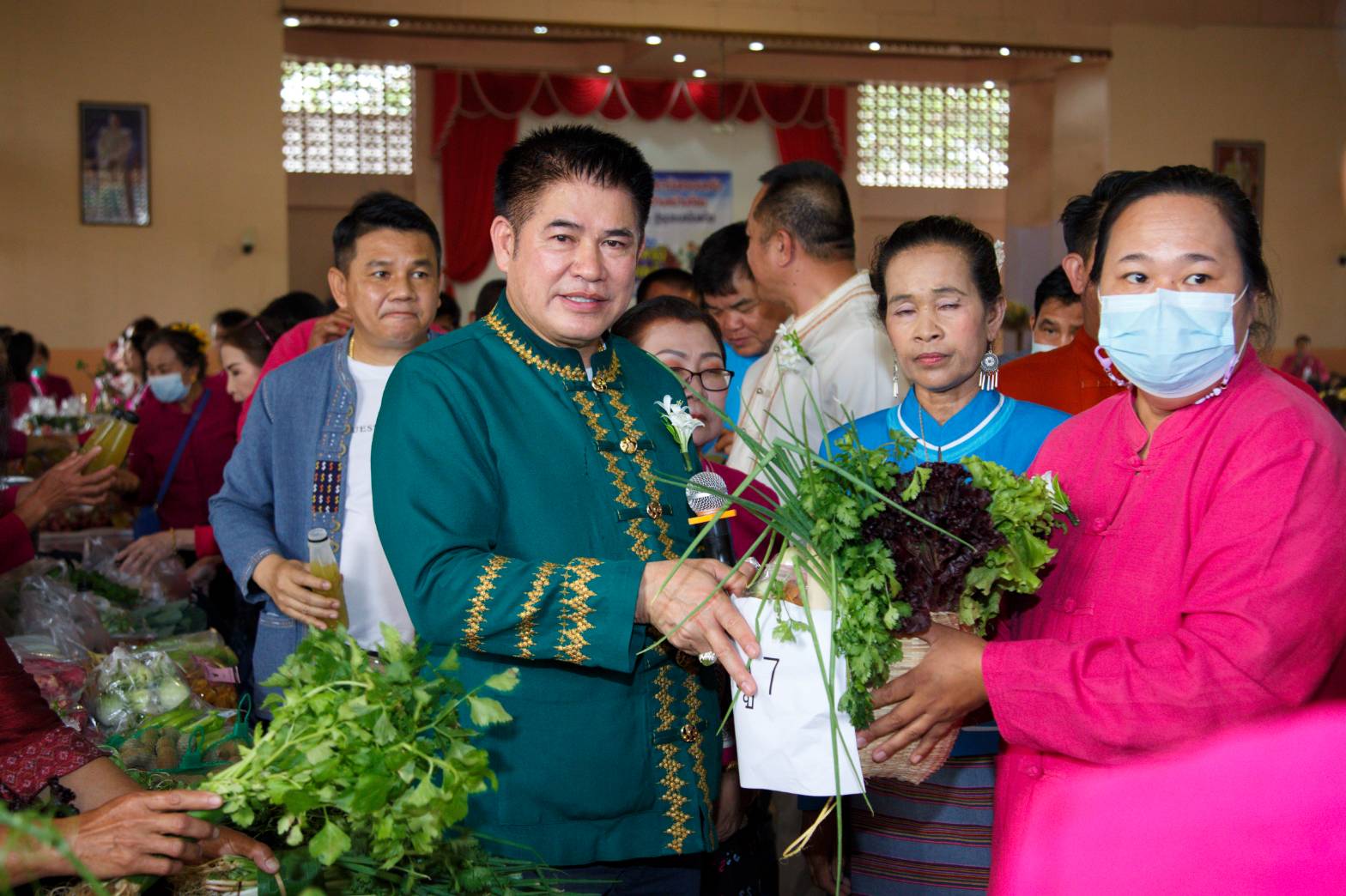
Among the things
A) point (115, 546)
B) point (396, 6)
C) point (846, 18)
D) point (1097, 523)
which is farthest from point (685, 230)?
point (1097, 523)

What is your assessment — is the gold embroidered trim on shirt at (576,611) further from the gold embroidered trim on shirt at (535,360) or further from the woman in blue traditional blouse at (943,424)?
the woman in blue traditional blouse at (943,424)

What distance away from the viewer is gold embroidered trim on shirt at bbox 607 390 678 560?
6.16ft

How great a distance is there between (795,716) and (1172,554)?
504mm

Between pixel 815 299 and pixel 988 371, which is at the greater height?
pixel 815 299

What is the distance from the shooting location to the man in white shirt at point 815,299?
10.3 feet

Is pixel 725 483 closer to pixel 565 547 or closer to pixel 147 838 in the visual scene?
pixel 565 547

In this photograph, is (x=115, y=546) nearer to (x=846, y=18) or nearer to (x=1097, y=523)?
(x=1097, y=523)

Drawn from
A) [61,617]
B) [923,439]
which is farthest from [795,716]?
[61,617]

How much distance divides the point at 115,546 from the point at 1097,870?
13.7ft

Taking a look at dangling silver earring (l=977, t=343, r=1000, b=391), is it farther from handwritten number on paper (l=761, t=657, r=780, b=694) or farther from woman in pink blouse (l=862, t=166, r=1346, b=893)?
handwritten number on paper (l=761, t=657, r=780, b=694)

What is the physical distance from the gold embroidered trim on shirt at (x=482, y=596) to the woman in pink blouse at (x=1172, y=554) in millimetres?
524

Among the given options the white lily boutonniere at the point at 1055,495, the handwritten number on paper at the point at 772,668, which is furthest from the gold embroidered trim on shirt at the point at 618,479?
the white lily boutonniere at the point at 1055,495

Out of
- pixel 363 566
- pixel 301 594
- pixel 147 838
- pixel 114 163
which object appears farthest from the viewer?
pixel 114 163

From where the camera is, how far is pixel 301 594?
2492 mm
